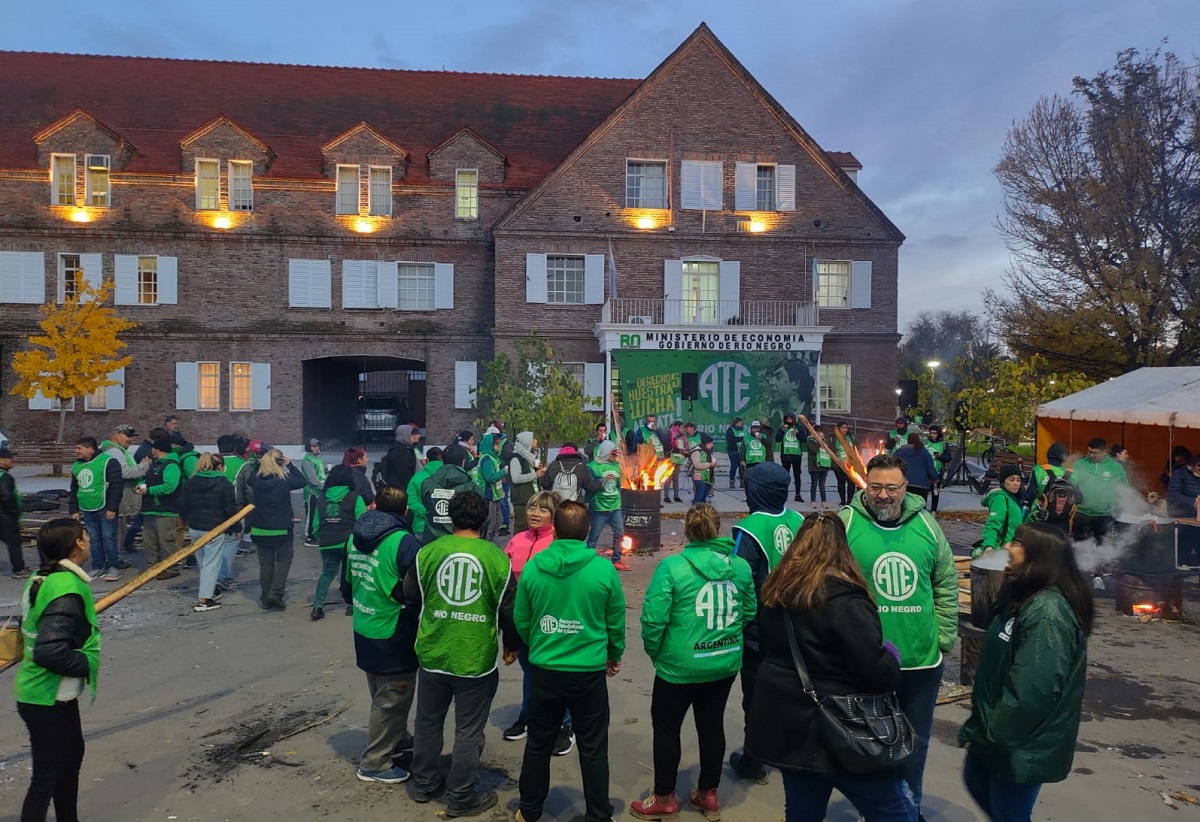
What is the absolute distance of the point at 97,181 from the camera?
2623 centimetres

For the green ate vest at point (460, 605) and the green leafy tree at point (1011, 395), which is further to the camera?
the green leafy tree at point (1011, 395)

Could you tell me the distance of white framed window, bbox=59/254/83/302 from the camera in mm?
25984

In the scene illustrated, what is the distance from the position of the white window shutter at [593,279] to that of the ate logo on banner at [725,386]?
4205 millimetres

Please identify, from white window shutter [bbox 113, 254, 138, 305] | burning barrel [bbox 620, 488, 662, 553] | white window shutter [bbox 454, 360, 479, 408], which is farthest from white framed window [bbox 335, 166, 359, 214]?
burning barrel [bbox 620, 488, 662, 553]

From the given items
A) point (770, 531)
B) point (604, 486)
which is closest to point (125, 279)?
point (604, 486)

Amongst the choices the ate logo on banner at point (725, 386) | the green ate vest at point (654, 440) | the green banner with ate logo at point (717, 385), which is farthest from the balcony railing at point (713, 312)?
the green ate vest at point (654, 440)

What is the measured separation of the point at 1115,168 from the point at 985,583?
1996 centimetres

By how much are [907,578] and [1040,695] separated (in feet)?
3.20

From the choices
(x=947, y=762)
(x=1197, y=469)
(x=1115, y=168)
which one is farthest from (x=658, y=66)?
(x=947, y=762)

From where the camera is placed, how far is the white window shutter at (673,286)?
26312 mm

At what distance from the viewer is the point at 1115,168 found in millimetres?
21531

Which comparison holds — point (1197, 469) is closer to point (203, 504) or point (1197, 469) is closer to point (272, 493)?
point (272, 493)

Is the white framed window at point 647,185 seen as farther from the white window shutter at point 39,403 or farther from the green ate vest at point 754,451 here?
the white window shutter at point 39,403

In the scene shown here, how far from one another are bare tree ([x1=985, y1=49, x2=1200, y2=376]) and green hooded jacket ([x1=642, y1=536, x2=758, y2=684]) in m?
21.6
